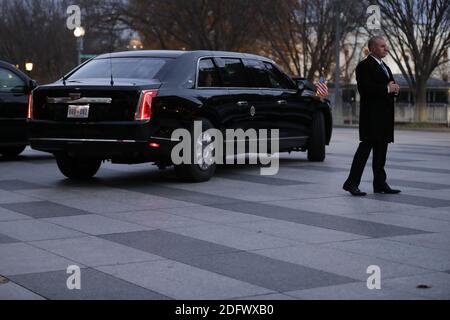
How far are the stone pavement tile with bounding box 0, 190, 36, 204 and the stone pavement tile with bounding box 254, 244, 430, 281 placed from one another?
364cm

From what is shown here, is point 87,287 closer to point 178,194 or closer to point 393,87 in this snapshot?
point 178,194

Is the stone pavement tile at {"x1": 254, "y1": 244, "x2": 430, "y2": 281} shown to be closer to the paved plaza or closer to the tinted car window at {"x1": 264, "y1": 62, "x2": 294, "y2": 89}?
the paved plaza

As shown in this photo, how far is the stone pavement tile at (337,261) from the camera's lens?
18.7 feet

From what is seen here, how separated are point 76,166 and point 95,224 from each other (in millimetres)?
3529

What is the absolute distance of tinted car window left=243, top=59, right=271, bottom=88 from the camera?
38.8 feet

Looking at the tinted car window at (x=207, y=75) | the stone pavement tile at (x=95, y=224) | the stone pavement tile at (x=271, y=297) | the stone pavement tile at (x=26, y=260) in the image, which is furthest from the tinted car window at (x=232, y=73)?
the stone pavement tile at (x=271, y=297)

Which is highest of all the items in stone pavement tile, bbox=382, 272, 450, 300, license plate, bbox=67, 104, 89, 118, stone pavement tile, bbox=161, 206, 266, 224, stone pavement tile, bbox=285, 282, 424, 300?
license plate, bbox=67, 104, 89, 118

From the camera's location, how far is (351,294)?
16.7ft

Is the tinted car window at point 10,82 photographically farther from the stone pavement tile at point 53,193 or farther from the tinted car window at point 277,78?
the tinted car window at point 277,78

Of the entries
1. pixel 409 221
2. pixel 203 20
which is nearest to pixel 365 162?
pixel 409 221

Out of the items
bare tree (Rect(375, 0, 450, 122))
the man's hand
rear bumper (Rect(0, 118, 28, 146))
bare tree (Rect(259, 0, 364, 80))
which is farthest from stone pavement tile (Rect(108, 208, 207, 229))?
bare tree (Rect(259, 0, 364, 80))
